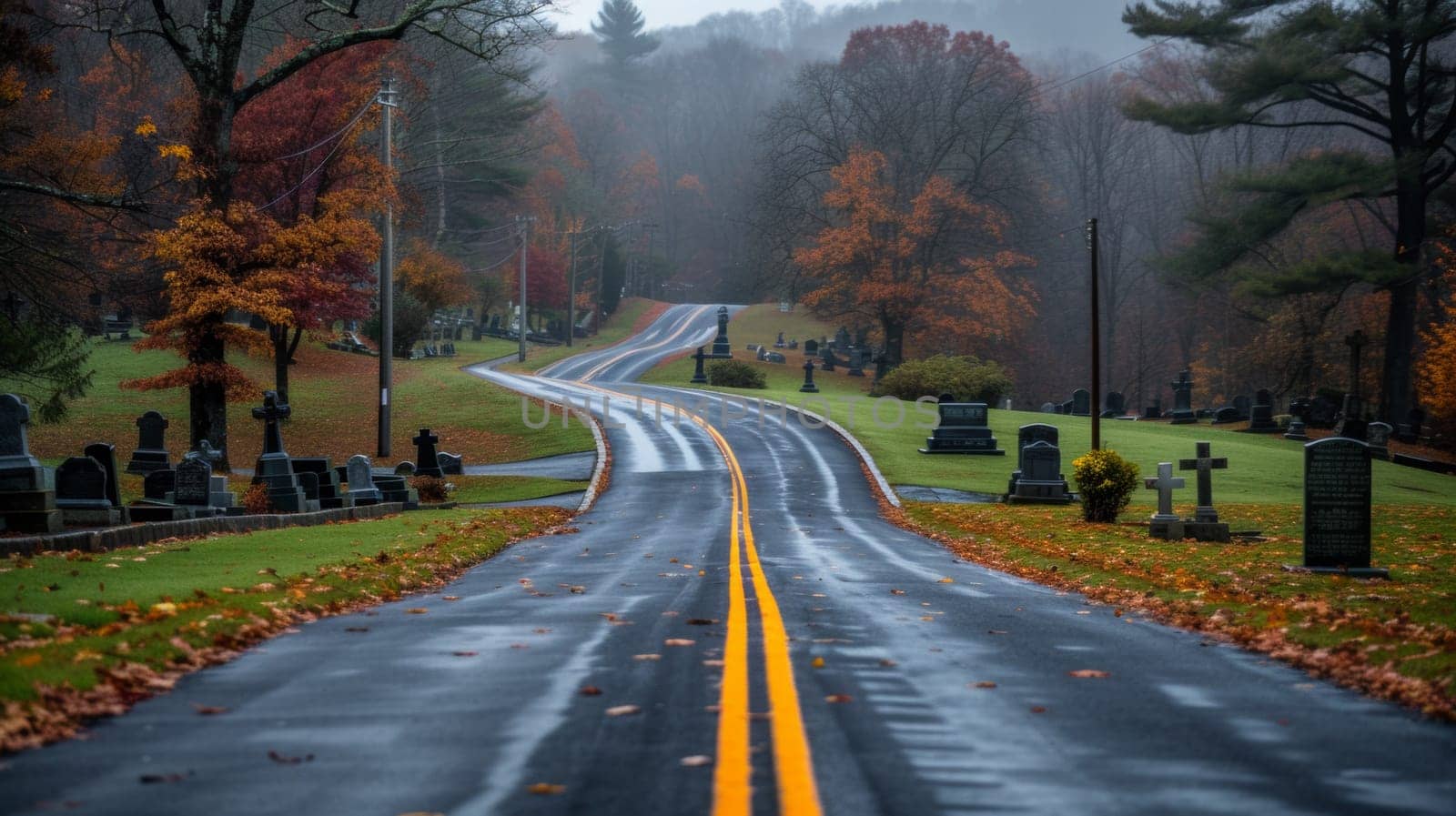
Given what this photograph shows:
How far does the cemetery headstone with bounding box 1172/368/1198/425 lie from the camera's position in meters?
54.5

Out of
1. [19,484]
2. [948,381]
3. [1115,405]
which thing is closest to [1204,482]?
[19,484]

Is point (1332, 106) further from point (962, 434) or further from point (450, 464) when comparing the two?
point (450, 464)

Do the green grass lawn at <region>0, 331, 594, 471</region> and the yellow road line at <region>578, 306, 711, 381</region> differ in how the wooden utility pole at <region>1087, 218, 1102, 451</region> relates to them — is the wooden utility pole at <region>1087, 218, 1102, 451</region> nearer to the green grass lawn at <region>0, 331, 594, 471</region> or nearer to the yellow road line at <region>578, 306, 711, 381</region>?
Result: the green grass lawn at <region>0, 331, 594, 471</region>

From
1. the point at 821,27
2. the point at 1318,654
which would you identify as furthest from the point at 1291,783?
the point at 821,27

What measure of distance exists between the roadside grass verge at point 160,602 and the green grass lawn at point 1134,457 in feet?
53.6

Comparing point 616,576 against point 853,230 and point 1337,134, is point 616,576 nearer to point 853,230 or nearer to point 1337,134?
point 853,230

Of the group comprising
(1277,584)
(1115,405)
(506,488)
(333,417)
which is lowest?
(506,488)

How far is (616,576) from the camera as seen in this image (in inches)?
497

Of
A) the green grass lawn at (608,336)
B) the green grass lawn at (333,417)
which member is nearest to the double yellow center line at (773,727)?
the green grass lawn at (333,417)

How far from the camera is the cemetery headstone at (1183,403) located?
5447 centimetres

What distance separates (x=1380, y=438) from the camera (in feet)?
136

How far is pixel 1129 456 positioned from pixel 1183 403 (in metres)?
21.0

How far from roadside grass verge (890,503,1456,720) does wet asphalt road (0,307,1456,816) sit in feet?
1.64

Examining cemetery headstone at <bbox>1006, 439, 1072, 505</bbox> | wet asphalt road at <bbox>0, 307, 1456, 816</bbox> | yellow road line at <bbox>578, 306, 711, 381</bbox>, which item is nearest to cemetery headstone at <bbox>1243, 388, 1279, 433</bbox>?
cemetery headstone at <bbox>1006, 439, 1072, 505</bbox>
